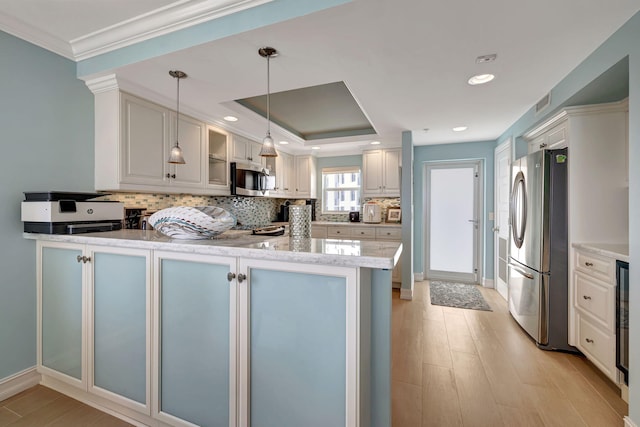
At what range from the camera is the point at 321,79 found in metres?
2.20

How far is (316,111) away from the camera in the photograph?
3613 mm

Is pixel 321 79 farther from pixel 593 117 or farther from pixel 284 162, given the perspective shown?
pixel 284 162

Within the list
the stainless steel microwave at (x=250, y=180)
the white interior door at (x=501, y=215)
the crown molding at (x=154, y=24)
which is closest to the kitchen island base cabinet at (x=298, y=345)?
the crown molding at (x=154, y=24)

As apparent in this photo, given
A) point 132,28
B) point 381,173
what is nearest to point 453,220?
point 381,173

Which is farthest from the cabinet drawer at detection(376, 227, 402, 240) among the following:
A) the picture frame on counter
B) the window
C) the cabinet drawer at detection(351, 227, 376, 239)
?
the window

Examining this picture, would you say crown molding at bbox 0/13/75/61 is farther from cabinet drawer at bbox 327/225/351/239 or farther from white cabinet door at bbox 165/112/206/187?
cabinet drawer at bbox 327/225/351/239

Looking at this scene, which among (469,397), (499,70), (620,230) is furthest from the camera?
(620,230)

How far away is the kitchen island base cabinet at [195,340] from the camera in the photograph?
4.53ft

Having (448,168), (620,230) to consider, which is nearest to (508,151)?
(448,168)

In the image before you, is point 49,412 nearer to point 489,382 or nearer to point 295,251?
point 295,251

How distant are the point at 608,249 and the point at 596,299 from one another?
1.28 feet

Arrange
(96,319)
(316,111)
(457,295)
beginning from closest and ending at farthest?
(96,319) → (316,111) → (457,295)

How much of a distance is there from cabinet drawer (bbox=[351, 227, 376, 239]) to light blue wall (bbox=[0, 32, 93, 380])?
3.46 m

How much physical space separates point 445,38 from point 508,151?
263 cm
